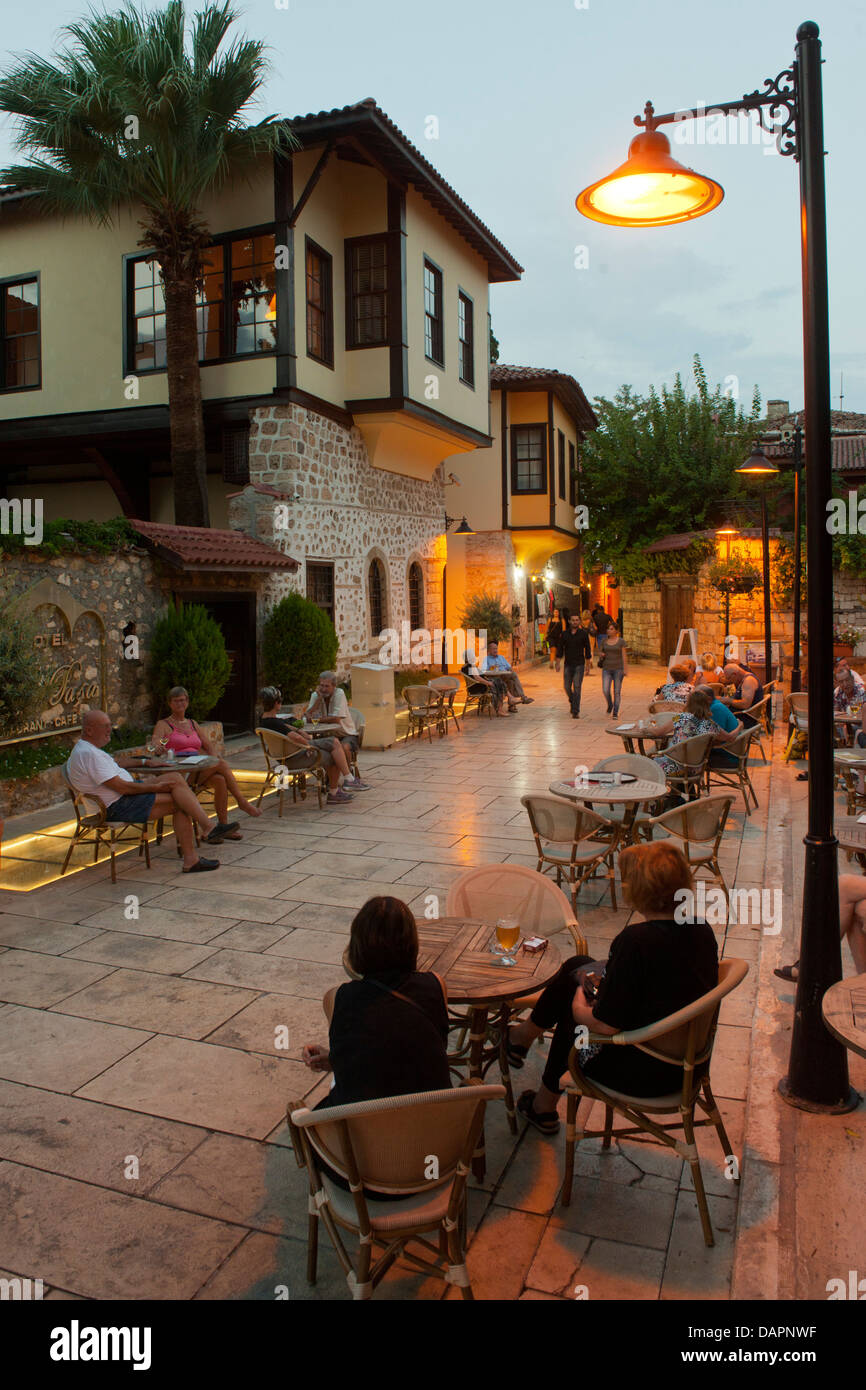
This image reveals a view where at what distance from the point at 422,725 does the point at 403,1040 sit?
436 inches

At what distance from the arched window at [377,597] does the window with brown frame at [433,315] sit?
3.79 metres

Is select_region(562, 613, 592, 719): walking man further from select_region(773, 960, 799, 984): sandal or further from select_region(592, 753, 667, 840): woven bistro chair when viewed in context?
select_region(773, 960, 799, 984): sandal

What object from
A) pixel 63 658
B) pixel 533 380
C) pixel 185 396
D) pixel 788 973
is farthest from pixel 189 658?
pixel 533 380

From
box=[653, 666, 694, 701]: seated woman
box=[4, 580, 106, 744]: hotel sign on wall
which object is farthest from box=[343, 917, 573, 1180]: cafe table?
box=[653, 666, 694, 701]: seated woman

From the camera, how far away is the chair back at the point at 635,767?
6.88 meters

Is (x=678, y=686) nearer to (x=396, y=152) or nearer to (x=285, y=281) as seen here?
(x=285, y=281)

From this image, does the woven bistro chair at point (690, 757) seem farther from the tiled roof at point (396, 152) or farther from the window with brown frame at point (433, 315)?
the window with brown frame at point (433, 315)

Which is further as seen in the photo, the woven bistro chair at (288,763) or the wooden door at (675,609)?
Answer: the wooden door at (675,609)

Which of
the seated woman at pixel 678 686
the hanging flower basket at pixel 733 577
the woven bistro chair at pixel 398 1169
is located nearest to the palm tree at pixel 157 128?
the seated woman at pixel 678 686

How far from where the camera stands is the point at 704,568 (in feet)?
77.7

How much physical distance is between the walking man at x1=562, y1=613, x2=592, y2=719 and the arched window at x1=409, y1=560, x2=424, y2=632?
14.3ft

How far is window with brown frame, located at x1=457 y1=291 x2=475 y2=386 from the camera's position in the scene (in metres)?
17.7

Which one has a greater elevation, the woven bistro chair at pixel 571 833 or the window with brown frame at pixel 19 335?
the window with brown frame at pixel 19 335
